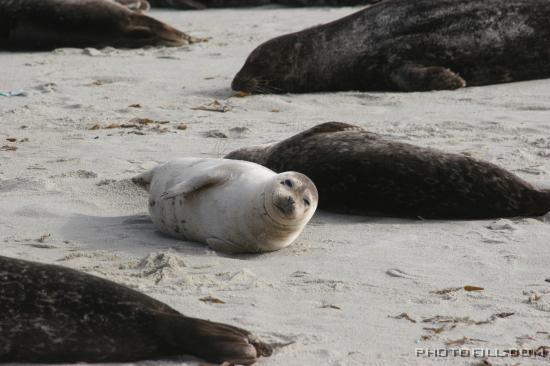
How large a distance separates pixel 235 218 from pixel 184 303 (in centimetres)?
104

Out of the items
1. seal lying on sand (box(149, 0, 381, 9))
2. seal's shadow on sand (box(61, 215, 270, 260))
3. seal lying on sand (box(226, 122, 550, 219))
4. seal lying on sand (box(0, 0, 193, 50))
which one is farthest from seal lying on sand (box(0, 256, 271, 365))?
seal lying on sand (box(149, 0, 381, 9))

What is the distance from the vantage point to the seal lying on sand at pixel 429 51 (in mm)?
9617

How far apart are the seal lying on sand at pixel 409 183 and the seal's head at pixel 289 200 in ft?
2.68

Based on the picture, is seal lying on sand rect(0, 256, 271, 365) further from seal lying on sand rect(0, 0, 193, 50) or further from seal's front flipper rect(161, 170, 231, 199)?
seal lying on sand rect(0, 0, 193, 50)

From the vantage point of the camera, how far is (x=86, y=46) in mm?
11906

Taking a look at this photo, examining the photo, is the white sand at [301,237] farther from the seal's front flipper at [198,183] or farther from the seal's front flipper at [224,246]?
the seal's front flipper at [198,183]

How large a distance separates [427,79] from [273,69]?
134 cm

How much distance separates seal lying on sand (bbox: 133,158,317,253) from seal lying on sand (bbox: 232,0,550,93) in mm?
3823

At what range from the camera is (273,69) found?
388 inches

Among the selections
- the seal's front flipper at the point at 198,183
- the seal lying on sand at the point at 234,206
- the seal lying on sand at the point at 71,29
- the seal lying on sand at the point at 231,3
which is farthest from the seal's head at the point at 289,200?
the seal lying on sand at the point at 231,3

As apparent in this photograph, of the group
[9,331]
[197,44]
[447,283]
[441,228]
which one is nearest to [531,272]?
[447,283]

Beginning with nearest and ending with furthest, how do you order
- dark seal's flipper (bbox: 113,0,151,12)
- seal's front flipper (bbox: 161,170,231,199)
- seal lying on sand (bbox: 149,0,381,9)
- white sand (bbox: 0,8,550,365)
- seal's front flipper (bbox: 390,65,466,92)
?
white sand (bbox: 0,8,550,365), seal's front flipper (bbox: 161,170,231,199), seal's front flipper (bbox: 390,65,466,92), dark seal's flipper (bbox: 113,0,151,12), seal lying on sand (bbox: 149,0,381,9)

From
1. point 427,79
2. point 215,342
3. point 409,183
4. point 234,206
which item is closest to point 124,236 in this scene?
point 234,206

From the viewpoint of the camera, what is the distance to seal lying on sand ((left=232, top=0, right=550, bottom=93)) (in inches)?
379
